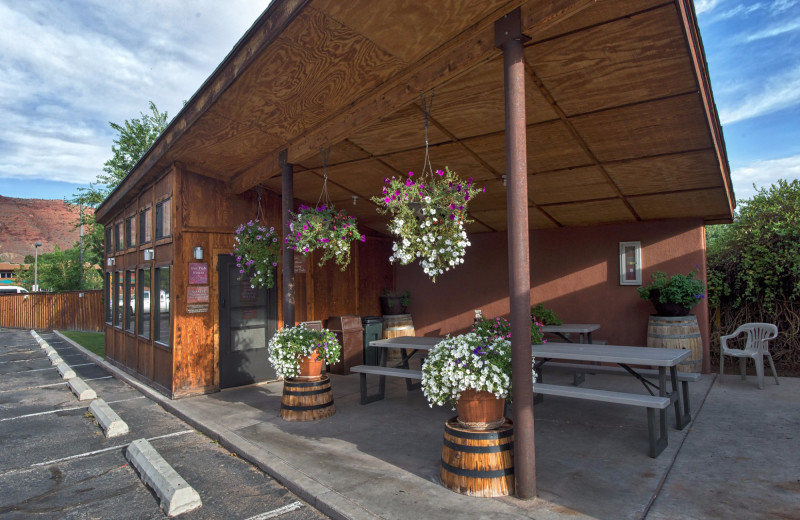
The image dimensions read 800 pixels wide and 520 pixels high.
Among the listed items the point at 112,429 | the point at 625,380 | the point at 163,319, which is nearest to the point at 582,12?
the point at 625,380

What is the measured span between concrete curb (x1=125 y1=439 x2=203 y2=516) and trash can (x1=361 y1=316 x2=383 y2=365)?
379 cm

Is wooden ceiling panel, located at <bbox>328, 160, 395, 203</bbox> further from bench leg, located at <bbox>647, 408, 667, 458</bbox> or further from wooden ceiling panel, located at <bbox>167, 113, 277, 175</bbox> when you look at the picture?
bench leg, located at <bbox>647, 408, 667, 458</bbox>

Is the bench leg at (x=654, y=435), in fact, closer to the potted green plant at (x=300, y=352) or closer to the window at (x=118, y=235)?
the potted green plant at (x=300, y=352)

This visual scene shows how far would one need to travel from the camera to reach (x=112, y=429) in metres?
5.03

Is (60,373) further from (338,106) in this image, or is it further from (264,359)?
(338,106)

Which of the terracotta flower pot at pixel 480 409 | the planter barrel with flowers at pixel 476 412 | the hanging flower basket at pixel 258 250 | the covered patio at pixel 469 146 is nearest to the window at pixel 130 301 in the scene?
the covered patio at pixel 469 146

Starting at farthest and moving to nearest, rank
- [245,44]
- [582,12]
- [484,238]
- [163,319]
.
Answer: [484,238]
[163,319]
[245,44]
[582,12]

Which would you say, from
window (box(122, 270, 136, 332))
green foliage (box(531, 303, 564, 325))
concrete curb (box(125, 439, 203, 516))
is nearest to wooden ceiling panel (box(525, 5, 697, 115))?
green foliage (box(531, 303, 564, 325))

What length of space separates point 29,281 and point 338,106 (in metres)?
37.1

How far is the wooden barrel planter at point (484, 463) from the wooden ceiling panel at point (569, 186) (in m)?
3.51

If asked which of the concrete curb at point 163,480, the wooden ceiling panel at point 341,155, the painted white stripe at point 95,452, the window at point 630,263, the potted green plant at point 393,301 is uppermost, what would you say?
the wooden ceiling panel at point 341,155

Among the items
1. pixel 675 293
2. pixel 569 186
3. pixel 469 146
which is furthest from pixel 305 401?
pixel 675 293

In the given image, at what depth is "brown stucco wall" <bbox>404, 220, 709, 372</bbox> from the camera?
6.88 meters

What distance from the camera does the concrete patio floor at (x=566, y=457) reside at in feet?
9.46
